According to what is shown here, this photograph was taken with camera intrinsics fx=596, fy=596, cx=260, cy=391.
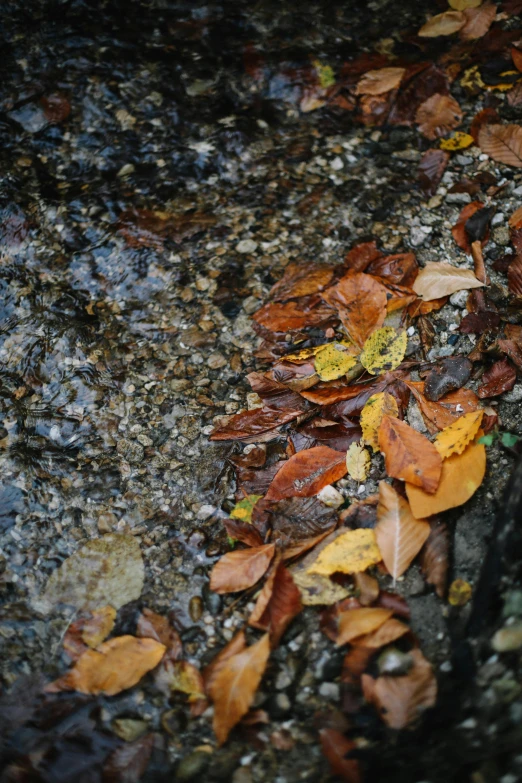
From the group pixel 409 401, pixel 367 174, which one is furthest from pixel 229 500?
pixel 367 174

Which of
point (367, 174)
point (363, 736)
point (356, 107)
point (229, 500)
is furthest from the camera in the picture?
point (356, 107)

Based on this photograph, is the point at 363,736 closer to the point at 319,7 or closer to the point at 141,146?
the point at 141,146

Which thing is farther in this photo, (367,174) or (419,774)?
(367,174)

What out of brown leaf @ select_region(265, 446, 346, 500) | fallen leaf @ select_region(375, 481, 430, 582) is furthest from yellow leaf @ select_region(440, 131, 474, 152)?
fallen leaf @ select_region(375, 481, 430, 582)

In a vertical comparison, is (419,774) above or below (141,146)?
below

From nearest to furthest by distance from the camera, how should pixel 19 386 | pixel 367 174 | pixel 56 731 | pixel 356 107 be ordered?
pixel 56 731 → pixel 19 386 → pixel 367 174 → pixel 356 107

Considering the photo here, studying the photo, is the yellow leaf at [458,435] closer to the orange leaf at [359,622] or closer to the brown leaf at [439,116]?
the orange leaf at [359,622]

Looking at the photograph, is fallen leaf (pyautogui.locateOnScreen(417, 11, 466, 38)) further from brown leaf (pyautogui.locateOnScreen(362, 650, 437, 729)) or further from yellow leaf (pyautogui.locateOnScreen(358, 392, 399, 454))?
brown leaf (pyautogui.locateOnScreen(362, 650, 437, 729))

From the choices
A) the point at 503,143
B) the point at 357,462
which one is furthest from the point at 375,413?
the point at 503,143
